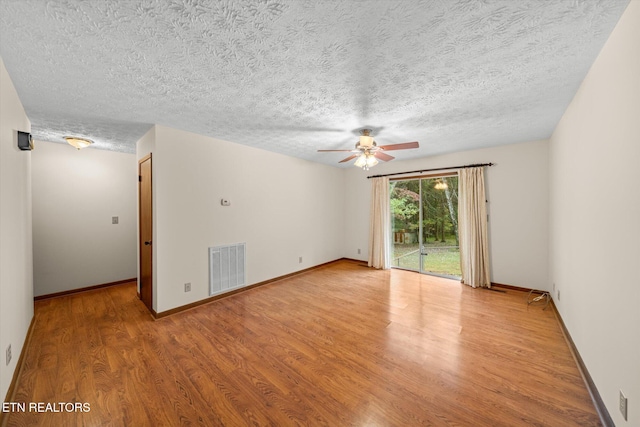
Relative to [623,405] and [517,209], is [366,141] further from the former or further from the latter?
[517,209]

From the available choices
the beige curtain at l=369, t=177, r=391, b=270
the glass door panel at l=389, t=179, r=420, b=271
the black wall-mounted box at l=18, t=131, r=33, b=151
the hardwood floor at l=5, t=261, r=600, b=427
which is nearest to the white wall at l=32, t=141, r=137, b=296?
the hardwood floor at l=5, t=261, r=600, b=427

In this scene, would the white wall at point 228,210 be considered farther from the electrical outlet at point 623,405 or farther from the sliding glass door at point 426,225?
the electrical outlet at point 623,405

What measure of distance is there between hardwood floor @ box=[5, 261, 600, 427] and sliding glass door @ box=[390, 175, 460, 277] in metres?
1.36

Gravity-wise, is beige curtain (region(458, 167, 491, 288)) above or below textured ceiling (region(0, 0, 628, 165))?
below

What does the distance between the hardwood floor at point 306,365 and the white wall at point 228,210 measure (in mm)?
691

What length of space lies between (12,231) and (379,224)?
5237 millimetres

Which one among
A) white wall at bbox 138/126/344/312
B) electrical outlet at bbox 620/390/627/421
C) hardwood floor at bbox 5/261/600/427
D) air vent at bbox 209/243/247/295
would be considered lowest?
hardwood floor at bbox 5/261/600/427

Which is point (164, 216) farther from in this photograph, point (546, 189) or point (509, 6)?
point (546, 189)

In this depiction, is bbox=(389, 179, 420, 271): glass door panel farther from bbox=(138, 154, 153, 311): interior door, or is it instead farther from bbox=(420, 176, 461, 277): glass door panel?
bbox=(138, 154, 153, 311): interior door

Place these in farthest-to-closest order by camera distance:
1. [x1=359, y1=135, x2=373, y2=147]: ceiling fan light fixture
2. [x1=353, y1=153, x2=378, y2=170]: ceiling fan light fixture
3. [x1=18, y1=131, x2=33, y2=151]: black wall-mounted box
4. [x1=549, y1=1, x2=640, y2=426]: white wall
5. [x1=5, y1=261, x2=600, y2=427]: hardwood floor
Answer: [x1=353, y1=153, x2=378, y2=170]: ceiling fan light fixture, [x1=359, y1=135, x2=373, y2=147]: ceiling fan light fixture, [x1=18, y1=131, x2=33, y2=151]: black wall-mounted box, [x1=5, y1=261, x2=600, y2=427]: hardwood floor, [x1=549, y1=1, x2=640, y2=426]: white wall

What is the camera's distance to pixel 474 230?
161 inches

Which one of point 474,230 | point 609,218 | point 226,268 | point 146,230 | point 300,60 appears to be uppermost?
point 300,60

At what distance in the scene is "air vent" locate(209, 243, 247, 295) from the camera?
3.48 metres

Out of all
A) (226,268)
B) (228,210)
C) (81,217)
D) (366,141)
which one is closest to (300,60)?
(366,141)
